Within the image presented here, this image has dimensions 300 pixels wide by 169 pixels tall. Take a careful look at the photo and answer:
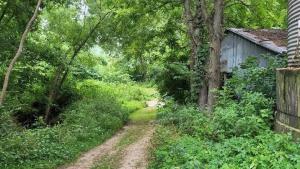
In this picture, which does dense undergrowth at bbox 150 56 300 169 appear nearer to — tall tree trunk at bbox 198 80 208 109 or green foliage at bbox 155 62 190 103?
tall tree trunk at bbox 198 80 208 109

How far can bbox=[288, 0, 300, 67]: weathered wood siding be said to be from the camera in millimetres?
11344

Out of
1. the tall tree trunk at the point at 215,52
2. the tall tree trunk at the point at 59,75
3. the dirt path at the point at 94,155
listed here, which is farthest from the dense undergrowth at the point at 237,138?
the tall tree trunk at the point at 59,75

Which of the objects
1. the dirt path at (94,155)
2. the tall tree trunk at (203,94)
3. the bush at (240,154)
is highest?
the tall tree trunk at (203,94)

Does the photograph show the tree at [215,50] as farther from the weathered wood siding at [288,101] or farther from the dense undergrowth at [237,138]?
the weathered wood siding at [288,101]

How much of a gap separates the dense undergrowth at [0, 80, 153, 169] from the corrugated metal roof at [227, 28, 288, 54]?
7.49 m

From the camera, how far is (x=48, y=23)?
2611cm

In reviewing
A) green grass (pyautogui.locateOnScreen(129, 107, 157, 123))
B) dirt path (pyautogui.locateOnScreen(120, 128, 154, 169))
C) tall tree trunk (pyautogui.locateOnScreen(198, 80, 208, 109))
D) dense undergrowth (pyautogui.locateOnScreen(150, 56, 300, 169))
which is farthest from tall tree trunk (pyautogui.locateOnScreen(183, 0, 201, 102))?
green grass (pyautogui.locateOnScreen(129, 107, 157, 123))

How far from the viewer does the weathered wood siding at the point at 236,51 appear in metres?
18.4

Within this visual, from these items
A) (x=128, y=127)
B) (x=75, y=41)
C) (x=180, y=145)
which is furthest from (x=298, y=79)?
(x=75, y=41)

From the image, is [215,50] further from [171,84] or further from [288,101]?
[171,84]

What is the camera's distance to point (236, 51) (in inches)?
813

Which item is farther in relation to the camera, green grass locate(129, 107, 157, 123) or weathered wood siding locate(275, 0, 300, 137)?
green grass locate(129, 107, 157, 123)

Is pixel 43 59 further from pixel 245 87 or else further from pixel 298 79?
pixel 298 79

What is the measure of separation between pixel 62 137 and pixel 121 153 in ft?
7.55
